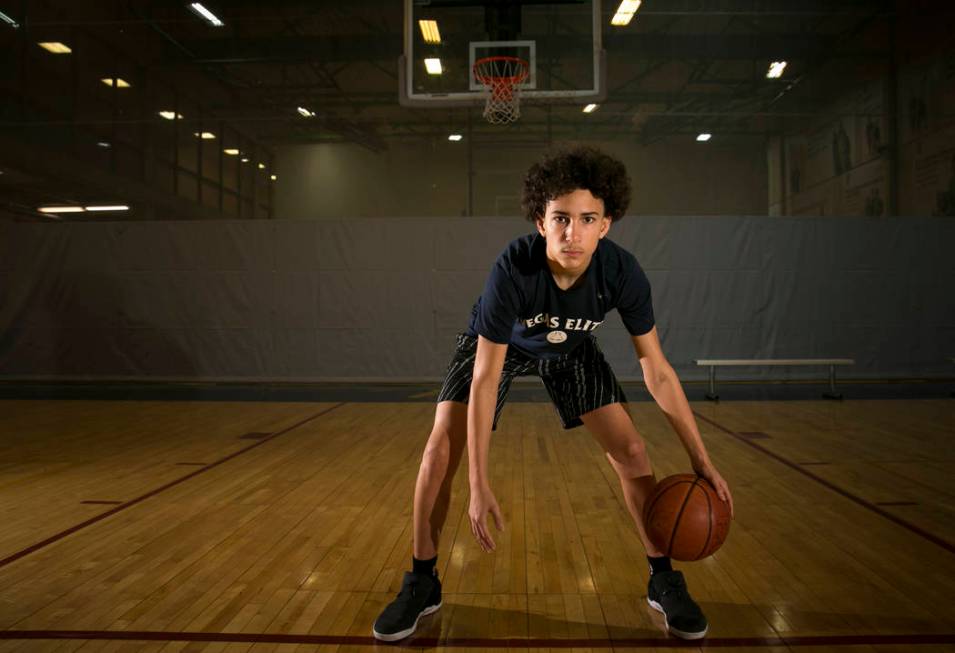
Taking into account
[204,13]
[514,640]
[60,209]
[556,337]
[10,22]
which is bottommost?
[514,640]

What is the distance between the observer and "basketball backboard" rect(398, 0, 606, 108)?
22.1 feet

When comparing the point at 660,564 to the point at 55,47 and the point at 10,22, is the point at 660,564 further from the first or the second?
the point at 10,22

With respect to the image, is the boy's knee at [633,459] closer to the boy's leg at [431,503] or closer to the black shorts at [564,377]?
the black shorts at [564,377]

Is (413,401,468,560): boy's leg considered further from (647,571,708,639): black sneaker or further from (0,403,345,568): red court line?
(0,403,345,568): red court line

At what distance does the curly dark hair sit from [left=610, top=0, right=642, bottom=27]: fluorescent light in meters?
8.51

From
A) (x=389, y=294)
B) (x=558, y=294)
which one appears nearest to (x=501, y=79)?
(x=389, y=294)

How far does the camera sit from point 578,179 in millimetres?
1765

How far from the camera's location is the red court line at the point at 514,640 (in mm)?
1787

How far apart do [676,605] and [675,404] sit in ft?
1.86

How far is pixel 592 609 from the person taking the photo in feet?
6.62

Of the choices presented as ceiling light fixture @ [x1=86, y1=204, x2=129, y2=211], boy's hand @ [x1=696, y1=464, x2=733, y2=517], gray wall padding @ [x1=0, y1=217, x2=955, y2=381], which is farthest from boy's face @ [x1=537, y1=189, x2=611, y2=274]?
ceiling light fixture @ [x1=86, y1=204, x2=129, y2=211]

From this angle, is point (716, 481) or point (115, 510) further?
point (115, 510)

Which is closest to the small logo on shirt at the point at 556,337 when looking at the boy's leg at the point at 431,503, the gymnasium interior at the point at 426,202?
the boy's leg at the point at 431,503

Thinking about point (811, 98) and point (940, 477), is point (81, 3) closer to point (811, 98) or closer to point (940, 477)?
point (811, 98)
